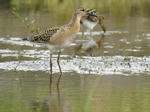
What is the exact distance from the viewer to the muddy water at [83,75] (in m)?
7.38

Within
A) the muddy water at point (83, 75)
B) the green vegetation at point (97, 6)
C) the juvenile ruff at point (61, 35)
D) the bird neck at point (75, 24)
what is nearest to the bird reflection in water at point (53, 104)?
the muddy water at point (83, 75)

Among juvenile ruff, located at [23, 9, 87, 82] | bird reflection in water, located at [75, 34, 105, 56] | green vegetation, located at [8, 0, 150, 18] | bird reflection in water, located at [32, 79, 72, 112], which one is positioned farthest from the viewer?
green vegetation, located at [8, 0, 150, 18]

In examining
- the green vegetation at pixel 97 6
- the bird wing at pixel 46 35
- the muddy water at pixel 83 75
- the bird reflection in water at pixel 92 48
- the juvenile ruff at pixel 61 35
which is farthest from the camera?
the green vegetation at pixel 97 6

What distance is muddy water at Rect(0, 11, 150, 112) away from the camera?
291 inches

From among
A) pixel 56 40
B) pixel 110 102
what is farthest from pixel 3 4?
pixel 110 102

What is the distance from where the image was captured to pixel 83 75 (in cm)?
982

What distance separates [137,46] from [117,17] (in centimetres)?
729

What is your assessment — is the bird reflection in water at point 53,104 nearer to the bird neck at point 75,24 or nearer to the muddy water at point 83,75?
the muddy water at point 83,75

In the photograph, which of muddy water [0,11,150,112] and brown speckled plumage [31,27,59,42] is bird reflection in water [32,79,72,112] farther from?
brown speckled plumage [31,27,59,42]

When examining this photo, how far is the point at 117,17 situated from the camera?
68.7 ft

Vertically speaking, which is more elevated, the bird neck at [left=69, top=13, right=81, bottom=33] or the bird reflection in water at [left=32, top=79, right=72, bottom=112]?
the bird neck at [left=69, top=13, right=81, bottom=33]

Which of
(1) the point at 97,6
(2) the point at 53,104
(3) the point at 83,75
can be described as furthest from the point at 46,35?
(1) the point at 97,6

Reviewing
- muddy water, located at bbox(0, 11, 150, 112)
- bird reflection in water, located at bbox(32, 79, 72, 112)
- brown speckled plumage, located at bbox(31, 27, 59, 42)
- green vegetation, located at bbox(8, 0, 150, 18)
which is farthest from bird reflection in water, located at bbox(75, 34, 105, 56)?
green vegetation, located at bbox(8, 0, 150, 18)

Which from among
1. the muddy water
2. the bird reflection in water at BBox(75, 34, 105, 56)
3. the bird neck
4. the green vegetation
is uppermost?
the green vegetation
